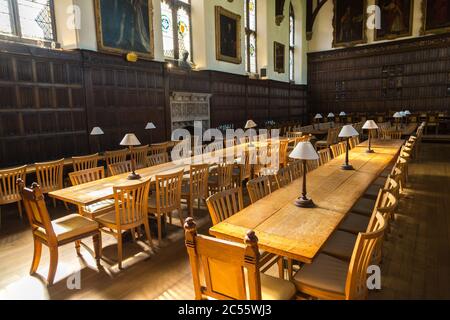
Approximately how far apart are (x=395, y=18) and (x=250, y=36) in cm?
719

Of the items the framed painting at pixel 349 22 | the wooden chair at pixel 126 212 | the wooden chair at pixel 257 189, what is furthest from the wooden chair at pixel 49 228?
the framed painting at pixel 349 22

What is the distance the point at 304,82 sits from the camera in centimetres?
1691

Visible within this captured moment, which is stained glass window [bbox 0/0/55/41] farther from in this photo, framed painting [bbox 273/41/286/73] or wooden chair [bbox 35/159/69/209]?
framed painting [bbox 273/41/286/73]

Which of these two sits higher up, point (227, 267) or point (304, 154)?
point (304, 154)

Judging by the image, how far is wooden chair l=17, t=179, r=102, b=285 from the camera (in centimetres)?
290

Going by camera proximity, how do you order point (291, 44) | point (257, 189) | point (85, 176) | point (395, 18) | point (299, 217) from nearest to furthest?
1. point (299, 217)
2. point (257, 189)
3. point (85, 176)
4. point (395, 18)
5. point (291, 44)

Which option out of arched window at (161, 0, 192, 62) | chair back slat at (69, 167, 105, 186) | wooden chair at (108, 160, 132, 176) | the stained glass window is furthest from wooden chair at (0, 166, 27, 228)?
arched window at (161, 0, 192, 62)

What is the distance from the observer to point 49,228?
296 cm

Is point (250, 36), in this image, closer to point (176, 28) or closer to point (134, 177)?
point (176, 28)

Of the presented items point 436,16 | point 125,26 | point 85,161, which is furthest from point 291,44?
point 85,161

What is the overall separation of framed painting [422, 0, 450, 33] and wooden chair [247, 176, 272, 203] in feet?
47.5

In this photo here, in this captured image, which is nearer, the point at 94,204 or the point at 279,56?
the point at 94,204

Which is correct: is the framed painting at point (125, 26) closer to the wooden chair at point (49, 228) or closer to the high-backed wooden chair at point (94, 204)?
the high-backed wooden chair at point (94, 204)
